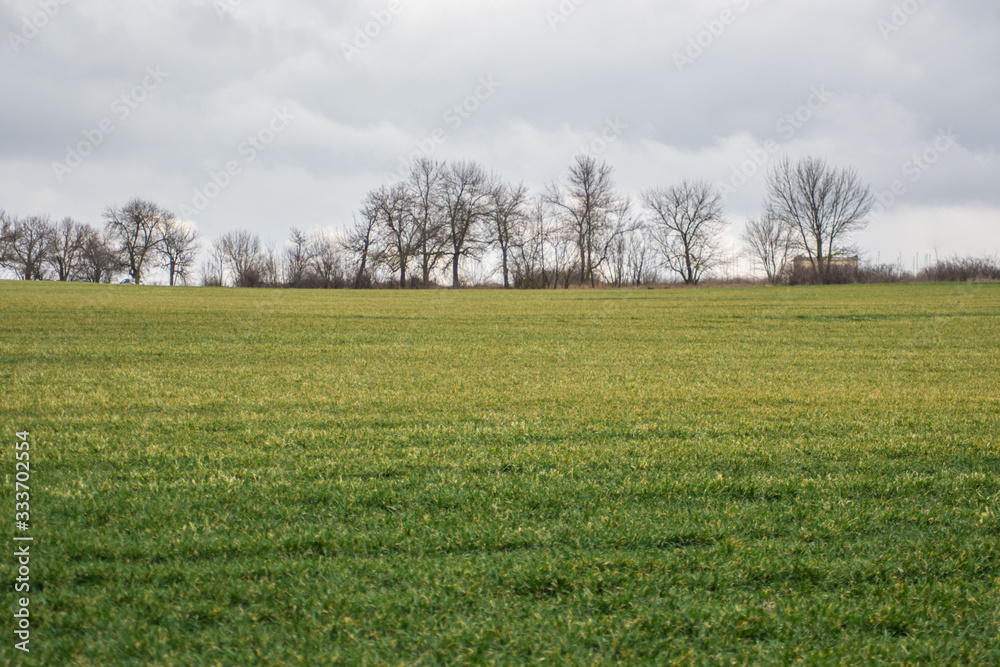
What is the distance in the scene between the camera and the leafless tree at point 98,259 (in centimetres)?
7562

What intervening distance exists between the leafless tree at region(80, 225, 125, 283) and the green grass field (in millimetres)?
75576

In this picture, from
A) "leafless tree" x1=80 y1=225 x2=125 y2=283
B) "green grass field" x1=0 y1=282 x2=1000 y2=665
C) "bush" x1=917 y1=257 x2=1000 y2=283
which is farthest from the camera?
"leafless tree" x1=80 y1=225 x2=125 y2=283

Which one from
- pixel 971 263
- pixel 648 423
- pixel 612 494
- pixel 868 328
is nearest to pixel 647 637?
pixel 612 494

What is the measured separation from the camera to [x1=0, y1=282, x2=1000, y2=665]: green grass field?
3.11m

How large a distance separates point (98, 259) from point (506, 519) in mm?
87647

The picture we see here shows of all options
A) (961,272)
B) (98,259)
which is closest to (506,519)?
(961,272)

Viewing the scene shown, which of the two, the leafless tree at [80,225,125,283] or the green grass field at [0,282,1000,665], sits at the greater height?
the leafless tree at [80,225,125,283]

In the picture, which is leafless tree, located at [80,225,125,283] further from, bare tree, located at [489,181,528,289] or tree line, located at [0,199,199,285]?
bare tree, located at [489,181,528,289]

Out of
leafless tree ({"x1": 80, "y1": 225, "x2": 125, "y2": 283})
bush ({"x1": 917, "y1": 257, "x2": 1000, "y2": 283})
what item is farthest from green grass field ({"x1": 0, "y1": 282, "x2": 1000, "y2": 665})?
leafless tree ({"x1": 80, "y1": 225, "x2": 125, "y2": 283})

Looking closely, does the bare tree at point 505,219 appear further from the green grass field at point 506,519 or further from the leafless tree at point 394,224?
the green grass field at point 506,519

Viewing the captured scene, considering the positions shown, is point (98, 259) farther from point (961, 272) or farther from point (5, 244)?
point (961, 272)

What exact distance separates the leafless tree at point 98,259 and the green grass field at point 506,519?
75576 mm

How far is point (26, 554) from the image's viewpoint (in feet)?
12.5

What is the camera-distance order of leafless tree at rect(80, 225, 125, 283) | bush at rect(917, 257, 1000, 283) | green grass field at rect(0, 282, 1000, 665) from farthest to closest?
1. leafless tree at rect(80, 225, 125, 283)
2. bush at rect(917, 257, 1000, 283)
3. green grass field at rect(0, 282, 1000, 665)
